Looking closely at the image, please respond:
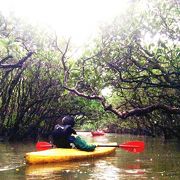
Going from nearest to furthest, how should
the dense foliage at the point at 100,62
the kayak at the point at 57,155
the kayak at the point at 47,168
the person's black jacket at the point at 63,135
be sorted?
1. the kayak at the point at 47,168
2. the kayak at the point at 57,155
3. the person's black jacket at the point at 63,135
4. the dense foliage at the point at 100,62

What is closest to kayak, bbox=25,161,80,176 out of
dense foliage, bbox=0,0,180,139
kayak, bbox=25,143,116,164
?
kayak, bbox=25,143,116,164

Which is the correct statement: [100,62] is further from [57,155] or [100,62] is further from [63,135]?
[57,155]

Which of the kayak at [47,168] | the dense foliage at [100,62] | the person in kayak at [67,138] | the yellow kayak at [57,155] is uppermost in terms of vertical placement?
the dense foliage at [100,62]

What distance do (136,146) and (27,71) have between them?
1287 centimetres

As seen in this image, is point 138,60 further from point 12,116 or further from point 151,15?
point 12,116

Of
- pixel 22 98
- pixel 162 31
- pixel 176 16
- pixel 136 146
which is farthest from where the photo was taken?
pixel 22 98

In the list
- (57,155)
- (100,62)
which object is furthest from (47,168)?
(100,62)

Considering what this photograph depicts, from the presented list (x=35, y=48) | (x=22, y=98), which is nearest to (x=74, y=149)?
(x=35, y=48)

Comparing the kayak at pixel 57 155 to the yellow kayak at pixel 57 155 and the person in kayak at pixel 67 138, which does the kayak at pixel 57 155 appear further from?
the person in kayak at pixel 67 138

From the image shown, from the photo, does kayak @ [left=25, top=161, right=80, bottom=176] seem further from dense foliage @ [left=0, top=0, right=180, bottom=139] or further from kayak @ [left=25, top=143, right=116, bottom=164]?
dense foliage @ [left=0, top=0, right=180, bottom=139]

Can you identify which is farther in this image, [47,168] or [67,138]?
[67,138]

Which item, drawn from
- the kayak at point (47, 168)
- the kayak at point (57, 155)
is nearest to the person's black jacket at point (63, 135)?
the kayak at point (57, 155)

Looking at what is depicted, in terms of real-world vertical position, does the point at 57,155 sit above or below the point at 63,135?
below

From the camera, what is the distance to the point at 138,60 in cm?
1933
